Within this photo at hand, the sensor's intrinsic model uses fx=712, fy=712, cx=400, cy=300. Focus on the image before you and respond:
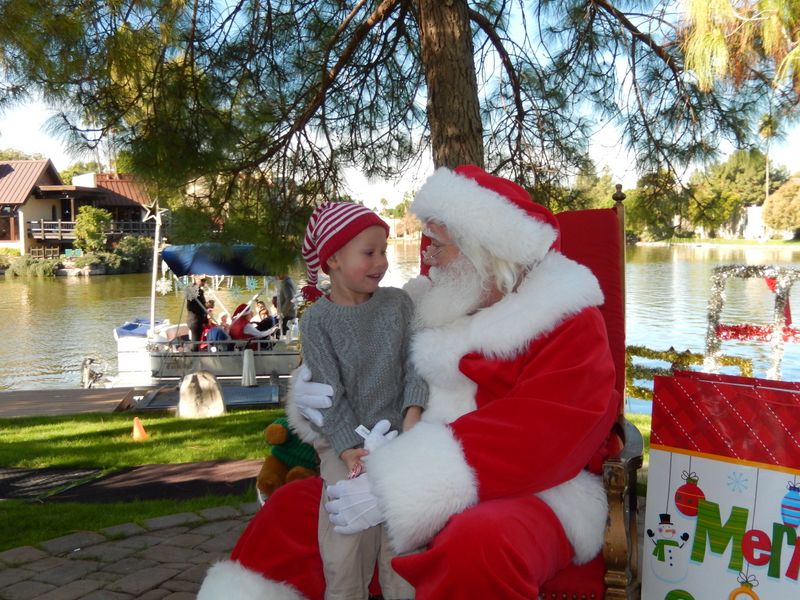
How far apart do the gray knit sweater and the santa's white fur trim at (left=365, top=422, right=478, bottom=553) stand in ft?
1.03

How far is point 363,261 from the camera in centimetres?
203

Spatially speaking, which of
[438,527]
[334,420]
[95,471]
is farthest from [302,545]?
[95,471]

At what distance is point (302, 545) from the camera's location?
73.7 inches

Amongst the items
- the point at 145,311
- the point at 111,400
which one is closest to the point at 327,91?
the point at 111,400

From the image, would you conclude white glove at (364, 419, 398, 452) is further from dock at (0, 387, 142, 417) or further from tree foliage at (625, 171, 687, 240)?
dock at (0, 387, 142, 417)

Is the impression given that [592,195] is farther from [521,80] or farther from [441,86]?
[441,86]

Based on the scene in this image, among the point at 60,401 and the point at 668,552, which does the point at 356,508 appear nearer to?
the point at 668,552

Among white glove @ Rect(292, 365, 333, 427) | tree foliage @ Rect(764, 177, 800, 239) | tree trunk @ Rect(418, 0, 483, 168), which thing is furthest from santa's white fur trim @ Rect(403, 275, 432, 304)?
tree foliage @ Rect(764, 177, 800, 239)

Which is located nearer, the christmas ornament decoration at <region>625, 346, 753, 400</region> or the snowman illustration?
the snowman illustration

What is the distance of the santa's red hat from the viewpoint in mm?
1802

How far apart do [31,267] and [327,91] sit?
32.3 m

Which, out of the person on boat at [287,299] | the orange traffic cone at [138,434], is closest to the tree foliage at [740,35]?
the orange traffic cone at [138,434]

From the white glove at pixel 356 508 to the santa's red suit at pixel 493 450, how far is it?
2.9 inches

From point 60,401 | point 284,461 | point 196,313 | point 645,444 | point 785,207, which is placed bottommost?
point 60,401
